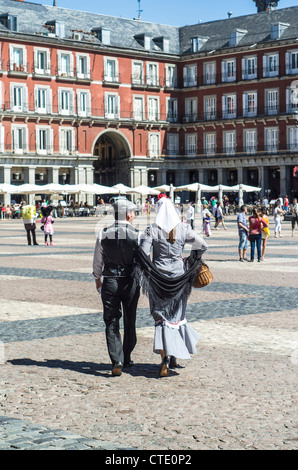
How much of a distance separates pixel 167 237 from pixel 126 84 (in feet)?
218

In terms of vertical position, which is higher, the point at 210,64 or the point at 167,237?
the point at 210,64

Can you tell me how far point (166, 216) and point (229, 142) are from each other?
67.3 metres

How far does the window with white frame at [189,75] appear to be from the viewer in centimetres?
7594

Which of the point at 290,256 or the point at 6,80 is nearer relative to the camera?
the point at 290,256

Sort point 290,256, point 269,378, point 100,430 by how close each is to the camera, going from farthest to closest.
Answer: point 290,256, point 269,378, point 100,430

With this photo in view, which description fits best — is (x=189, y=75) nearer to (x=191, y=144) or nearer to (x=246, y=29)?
(x=191, y=144)

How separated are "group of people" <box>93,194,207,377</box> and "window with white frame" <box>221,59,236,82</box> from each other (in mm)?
66640

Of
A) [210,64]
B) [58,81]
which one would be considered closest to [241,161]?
[210,64]

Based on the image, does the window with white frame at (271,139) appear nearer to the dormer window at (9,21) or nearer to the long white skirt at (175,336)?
the dormer window at (9,21)

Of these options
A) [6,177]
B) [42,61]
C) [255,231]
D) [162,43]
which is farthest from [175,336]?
[162,43]

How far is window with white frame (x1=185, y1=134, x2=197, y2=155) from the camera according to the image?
77.4 metres

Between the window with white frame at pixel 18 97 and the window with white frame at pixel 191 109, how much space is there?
1730 cm

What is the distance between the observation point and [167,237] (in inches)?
320

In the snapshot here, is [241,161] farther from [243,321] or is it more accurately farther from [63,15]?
[243,321]
